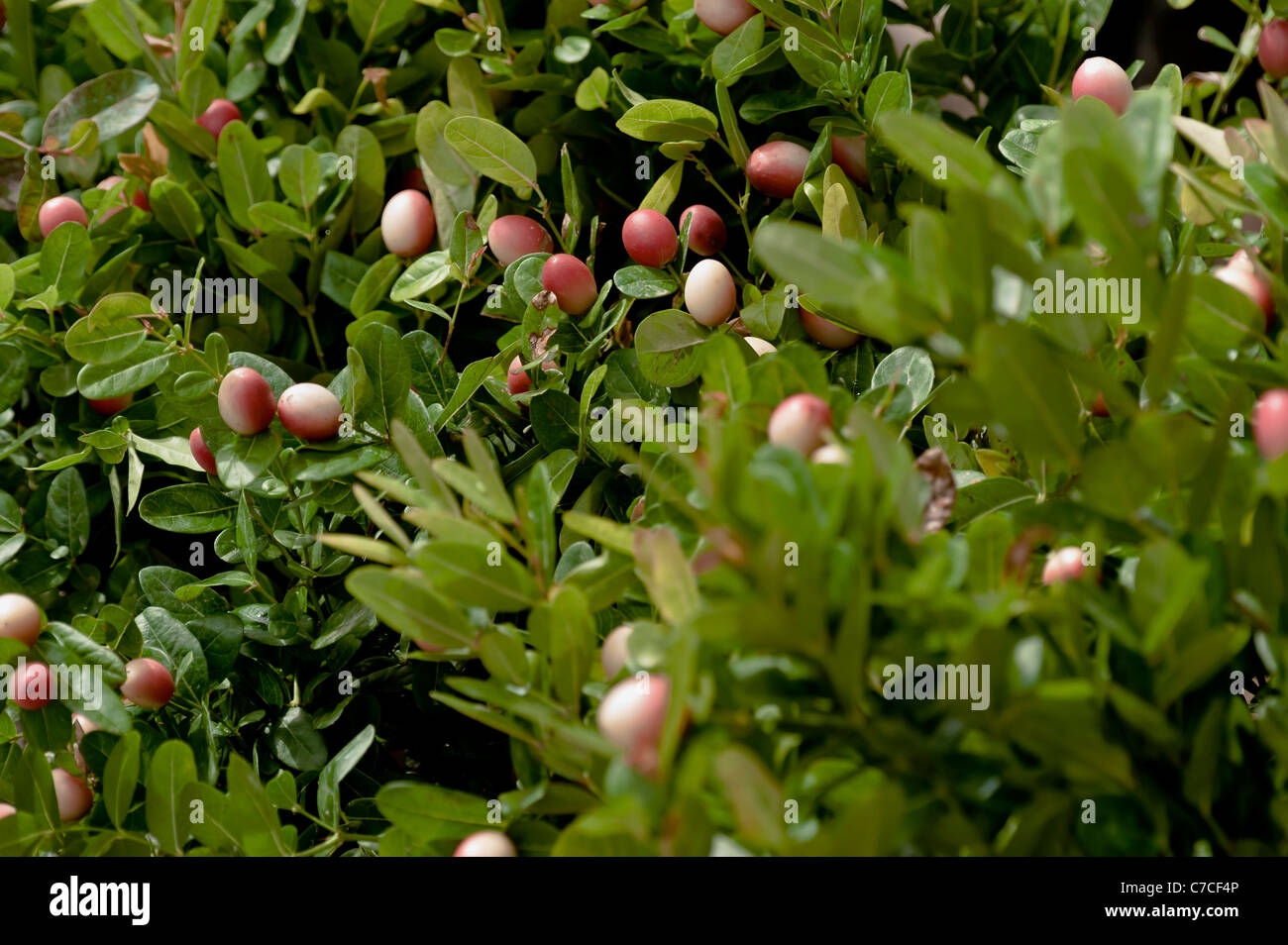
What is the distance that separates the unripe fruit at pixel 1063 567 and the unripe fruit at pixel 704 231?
0.95 ft

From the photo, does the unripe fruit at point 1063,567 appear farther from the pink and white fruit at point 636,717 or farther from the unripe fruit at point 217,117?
the unripe fruit at point 217,117

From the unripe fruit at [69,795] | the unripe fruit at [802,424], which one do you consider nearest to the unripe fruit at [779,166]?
the unripe fruit at [802,424]

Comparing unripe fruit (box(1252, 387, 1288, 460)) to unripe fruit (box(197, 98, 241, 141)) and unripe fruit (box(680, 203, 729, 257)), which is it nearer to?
unripe fruit (box(680, 203, 729, 257))

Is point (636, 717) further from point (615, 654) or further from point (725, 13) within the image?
point (725, 13)

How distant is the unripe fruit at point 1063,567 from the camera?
41 centimetres

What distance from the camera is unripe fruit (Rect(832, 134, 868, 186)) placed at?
64 centimetres

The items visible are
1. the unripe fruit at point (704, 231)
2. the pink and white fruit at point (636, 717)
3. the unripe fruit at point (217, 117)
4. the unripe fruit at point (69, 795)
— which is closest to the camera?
the pink and white fruit at point (636, 717)

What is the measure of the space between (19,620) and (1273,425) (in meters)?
0.57

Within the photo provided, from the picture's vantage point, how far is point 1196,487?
0.37 m

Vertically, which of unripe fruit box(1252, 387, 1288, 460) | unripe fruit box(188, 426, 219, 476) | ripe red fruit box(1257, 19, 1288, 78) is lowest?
unripe fruit box(188, 426, 219, 476)

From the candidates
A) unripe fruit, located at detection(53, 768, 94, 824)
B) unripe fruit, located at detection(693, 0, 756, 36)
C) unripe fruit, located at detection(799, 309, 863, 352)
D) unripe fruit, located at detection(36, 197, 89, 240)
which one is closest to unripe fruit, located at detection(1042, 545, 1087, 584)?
unripe fruit, located at detection(799, 309, 863, 352)

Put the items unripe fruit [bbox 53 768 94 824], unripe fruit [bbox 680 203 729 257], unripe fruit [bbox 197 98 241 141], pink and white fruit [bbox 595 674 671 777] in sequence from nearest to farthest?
pink and white fruit [bbox 595 674 671 777] < unripe fruit [bbox 53 768 94 824] < unripe fruit [bbox 680 203 729 257] < unripe fruit [bbox 197 98 241 141]

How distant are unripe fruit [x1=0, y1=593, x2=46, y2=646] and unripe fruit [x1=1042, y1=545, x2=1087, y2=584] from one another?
1.59 ft
